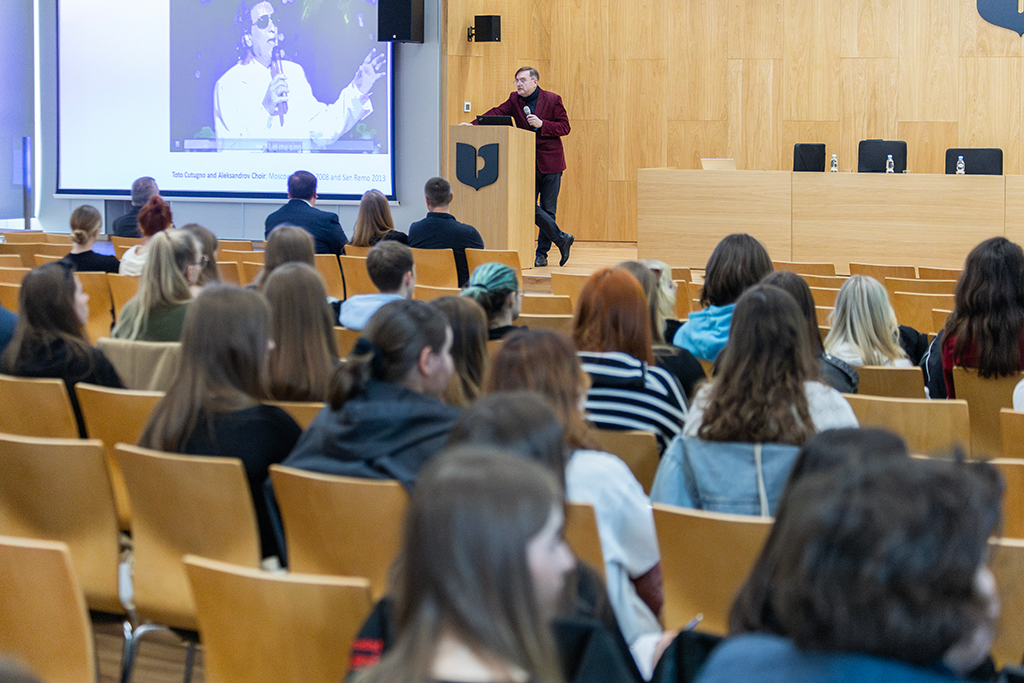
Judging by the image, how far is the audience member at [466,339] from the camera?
9.68 feet

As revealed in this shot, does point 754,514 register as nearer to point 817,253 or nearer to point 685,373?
point 685,373

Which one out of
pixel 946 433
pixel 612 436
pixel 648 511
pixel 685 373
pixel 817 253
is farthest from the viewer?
pixel 817 253

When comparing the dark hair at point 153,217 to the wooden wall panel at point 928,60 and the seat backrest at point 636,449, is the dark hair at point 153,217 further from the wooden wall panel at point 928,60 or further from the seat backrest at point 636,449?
the wooden wall panel at point 928,60

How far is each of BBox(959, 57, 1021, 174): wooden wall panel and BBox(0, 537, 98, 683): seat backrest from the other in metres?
11.3

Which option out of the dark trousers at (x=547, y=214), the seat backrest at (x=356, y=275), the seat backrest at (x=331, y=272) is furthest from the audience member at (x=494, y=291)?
the dark trousers at (x=547, y=214)

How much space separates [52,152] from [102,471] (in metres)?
10.7

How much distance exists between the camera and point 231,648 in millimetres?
1794

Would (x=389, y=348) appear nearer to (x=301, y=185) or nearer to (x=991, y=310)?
(x=991, y=310)

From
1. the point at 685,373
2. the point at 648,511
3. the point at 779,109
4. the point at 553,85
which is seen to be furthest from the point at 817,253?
the point at 648,511

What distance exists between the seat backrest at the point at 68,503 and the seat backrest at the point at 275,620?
0.77m

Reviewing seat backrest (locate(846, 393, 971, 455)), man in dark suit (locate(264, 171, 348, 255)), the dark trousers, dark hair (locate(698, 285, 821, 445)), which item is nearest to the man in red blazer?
the dark trousers

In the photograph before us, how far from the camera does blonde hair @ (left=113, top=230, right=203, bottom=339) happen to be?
391 cm

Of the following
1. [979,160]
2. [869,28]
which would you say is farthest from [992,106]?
[979,160]

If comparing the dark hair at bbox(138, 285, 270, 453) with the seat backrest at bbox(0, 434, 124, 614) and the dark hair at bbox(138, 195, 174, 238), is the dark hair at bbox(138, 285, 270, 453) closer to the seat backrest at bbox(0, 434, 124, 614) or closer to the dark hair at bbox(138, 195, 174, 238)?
A: the seat backrest at bbox(0, 434, 124, 614)
